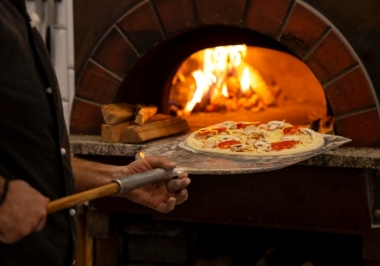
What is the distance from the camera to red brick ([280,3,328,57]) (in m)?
2.37

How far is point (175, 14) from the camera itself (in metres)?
2.51

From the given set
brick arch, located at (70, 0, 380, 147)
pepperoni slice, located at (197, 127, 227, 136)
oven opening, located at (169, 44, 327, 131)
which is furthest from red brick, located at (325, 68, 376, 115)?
oven opening, located at (169, 44, 327, 131)

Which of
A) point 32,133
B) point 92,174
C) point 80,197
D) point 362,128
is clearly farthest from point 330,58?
point 80,197

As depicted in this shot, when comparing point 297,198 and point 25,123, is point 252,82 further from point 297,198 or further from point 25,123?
point 25,123

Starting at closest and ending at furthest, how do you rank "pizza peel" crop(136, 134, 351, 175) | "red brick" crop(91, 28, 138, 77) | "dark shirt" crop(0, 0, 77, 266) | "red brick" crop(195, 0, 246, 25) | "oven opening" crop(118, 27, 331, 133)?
"dark shirt" crop(0, 0, 77, 266) < "pizza peel" crop(136, 134, 351, 175) < "red brick" crop(195, 0, 246, 25) < "red brick" crop(91, 28, 138, 77) < "oven opening" crop(118, 27, 331, 133)

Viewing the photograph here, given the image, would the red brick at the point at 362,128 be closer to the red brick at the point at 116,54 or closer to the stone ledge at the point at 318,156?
the stone ledge at the point at 318,156

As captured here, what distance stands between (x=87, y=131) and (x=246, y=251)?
36.0 inches

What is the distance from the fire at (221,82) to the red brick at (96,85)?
0.54 meters

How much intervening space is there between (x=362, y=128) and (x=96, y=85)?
110cm

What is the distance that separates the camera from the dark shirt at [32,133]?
1.40 m

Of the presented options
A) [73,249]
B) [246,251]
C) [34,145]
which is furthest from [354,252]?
[34,145]

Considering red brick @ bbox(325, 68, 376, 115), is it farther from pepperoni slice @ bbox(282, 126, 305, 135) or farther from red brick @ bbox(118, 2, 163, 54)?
red brick @ bbox(118, 2, 163, 54)

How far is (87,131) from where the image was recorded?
2.68 meters

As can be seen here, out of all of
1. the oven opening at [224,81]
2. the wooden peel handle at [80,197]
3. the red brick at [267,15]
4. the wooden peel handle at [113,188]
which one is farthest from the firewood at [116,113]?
the wooden peel handle at [80,197]
